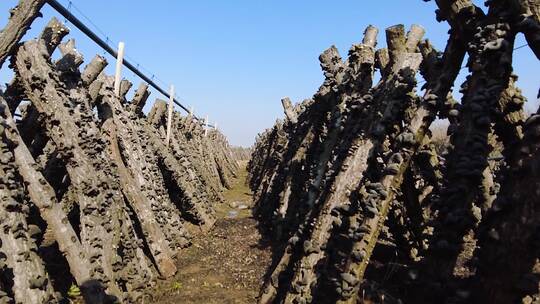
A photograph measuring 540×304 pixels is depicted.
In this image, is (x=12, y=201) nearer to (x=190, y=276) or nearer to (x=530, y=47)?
(x=190, y=276)

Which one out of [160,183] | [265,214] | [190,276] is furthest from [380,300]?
[265,214]

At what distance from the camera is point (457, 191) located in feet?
9.91

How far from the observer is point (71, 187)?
20.9ft

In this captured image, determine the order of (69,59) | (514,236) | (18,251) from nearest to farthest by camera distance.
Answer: (514,236) < (18,251) < (69,59)

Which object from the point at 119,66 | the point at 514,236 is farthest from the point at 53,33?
the point at 514,236

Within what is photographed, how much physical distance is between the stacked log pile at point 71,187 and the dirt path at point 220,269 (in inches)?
12.6

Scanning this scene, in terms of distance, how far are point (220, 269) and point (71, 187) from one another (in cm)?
274

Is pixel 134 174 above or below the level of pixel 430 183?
below

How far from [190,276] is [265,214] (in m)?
4.68

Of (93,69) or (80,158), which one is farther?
(93,69)

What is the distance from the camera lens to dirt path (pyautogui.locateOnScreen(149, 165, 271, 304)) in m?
5.90

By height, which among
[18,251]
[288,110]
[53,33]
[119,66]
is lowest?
[18,251]

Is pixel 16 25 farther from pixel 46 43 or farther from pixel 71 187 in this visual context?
pixel 71 187

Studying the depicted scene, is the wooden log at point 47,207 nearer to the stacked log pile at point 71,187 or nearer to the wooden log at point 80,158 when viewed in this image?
the stacked log pile at point 71,187
